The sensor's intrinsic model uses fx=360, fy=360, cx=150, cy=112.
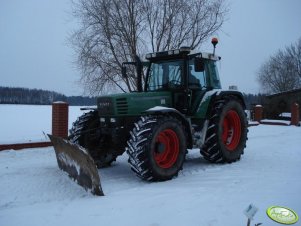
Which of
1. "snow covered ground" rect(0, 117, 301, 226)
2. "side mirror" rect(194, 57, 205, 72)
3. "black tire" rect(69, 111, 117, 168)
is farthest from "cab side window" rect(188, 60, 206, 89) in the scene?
"black tire" rect(69, 111, 117, 168)

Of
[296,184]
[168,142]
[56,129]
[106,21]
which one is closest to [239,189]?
[296,184]

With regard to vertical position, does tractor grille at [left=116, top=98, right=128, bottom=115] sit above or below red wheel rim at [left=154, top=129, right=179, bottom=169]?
above

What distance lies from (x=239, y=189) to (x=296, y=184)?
907mm

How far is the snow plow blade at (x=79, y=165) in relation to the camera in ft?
16.1

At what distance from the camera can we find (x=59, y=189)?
5.35m

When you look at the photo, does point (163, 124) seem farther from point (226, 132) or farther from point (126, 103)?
point (226, 132)

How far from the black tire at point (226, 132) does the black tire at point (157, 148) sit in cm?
108

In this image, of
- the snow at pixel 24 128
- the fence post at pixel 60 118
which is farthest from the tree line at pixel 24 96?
the fence post at pixel 60 118

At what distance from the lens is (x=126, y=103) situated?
616 cm

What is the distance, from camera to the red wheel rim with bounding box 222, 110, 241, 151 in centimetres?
784

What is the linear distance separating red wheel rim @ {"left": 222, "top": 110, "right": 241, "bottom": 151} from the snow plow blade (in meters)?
3.46

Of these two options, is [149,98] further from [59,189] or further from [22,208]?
[22,208]

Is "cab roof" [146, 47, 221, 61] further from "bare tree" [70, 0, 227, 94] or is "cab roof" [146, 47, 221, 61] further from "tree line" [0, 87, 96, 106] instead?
"tree line" [0, 87, 96, 106]

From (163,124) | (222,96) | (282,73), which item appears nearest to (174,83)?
(222,96)
